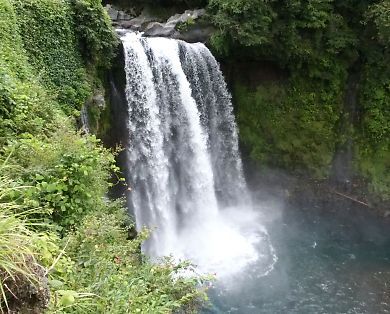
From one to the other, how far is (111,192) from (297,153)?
6720 millimetres

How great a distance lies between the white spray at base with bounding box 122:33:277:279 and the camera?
37.6ft

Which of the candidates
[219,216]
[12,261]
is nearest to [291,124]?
[219,216]

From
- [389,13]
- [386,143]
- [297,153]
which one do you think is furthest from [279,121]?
[389,13]

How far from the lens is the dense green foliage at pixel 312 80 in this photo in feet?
40.9

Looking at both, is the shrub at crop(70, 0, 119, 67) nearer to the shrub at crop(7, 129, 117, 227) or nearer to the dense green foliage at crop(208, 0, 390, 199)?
the dense green foliage at crop(208, 0, 390, 199)

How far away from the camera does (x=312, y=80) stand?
13.9 m

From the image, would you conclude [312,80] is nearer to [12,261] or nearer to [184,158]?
[184,158]

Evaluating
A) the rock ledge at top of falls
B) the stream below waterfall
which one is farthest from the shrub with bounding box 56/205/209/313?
the rock ledge at top of falls

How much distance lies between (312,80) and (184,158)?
5093 millimetres

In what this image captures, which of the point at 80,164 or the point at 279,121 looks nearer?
the point at 80,164

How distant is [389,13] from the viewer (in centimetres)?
1211

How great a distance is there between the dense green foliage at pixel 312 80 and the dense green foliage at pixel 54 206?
19.1 feet

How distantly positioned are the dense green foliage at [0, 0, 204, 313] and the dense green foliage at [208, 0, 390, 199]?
5.82 m

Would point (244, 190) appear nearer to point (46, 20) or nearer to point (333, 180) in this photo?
point (333, 180)
